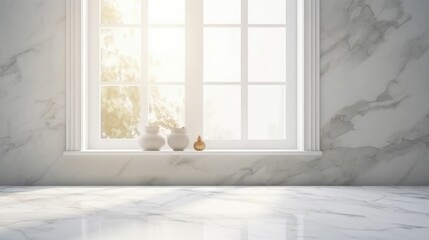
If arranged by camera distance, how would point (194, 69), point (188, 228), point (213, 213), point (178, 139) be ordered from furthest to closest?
point (194, 69) → point (178, 139) → point (213, 213) → point (188, 228)

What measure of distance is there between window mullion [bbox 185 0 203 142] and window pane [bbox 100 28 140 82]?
36 centimetres

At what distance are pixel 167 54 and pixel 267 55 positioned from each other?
0.69 metres

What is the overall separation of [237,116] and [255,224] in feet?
4.92

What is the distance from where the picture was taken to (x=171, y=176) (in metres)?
2.96

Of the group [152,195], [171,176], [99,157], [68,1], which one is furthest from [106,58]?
[152,195]

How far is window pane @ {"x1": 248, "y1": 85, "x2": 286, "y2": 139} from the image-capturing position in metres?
3.18

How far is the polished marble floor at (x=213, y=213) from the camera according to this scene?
5.29ft

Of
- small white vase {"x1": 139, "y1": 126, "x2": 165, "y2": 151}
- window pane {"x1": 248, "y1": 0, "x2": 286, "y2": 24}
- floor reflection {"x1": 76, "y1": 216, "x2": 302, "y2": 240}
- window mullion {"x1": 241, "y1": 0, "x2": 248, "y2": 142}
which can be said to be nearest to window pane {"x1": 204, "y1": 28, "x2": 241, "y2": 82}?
window mullion {"x1": 241, "y1": 0, "x2": 248, "y2": 142}

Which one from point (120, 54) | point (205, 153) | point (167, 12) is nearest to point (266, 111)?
point (205, 153)

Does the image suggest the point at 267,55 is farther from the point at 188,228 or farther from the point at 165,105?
the point at 188,228

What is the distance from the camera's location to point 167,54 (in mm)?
3193

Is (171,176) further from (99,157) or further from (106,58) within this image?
(106,58)

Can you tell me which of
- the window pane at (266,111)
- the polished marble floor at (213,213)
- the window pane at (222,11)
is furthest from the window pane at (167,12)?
the polished marble floor at (213,213)

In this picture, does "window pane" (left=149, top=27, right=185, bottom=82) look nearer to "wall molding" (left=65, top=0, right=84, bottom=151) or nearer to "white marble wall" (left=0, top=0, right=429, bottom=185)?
"wall molding" (left=65, top=0, right=84, bottom=151)
